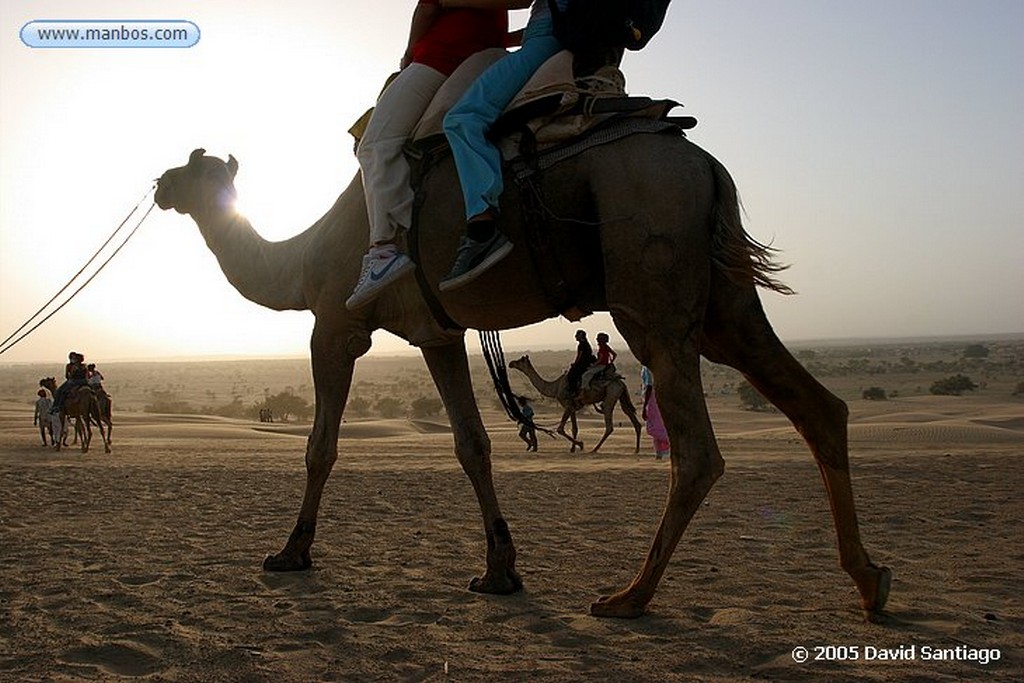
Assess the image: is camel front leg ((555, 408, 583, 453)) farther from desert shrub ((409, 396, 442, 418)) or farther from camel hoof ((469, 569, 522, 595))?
desert shrub ((409, 396, 442, 418))

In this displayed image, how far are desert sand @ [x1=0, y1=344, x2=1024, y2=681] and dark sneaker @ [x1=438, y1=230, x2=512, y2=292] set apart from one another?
67.6 inches

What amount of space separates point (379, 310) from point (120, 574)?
2328mm

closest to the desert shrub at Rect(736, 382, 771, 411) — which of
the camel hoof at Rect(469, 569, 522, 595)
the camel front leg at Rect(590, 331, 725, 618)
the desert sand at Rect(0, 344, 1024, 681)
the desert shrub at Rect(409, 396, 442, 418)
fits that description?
the desert shrub at Rect(409, 396, 442, 418)

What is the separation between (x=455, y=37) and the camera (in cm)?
543

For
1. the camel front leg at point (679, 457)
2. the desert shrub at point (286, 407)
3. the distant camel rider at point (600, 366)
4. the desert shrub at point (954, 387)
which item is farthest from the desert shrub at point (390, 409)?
the camel front leg at point (679, 457)

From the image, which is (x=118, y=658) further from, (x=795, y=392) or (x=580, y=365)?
(x=580, y=365)

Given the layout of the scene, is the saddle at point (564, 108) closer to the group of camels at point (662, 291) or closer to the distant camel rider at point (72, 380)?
the group of camels at point (662, 291)

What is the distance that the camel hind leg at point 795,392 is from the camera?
177 inches

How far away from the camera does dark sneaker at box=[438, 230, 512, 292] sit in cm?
462

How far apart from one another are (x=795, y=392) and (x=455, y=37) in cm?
286

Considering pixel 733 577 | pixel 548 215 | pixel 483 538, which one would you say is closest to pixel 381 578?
pixel 483 538

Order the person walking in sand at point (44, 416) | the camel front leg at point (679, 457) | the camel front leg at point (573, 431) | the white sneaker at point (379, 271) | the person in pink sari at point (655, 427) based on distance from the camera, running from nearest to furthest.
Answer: the camel front leg at point (679, 457)
the white sneaker at point (379, 271)
the person in pink sari at point (655, 427)
the camel front leg at point (573, 431)
the person walking in sand at point (44, 416)

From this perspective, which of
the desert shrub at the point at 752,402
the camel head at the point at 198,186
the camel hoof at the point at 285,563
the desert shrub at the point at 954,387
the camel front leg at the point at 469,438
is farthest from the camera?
the desert shrub at the point at 954,387

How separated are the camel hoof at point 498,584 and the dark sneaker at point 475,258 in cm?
169
